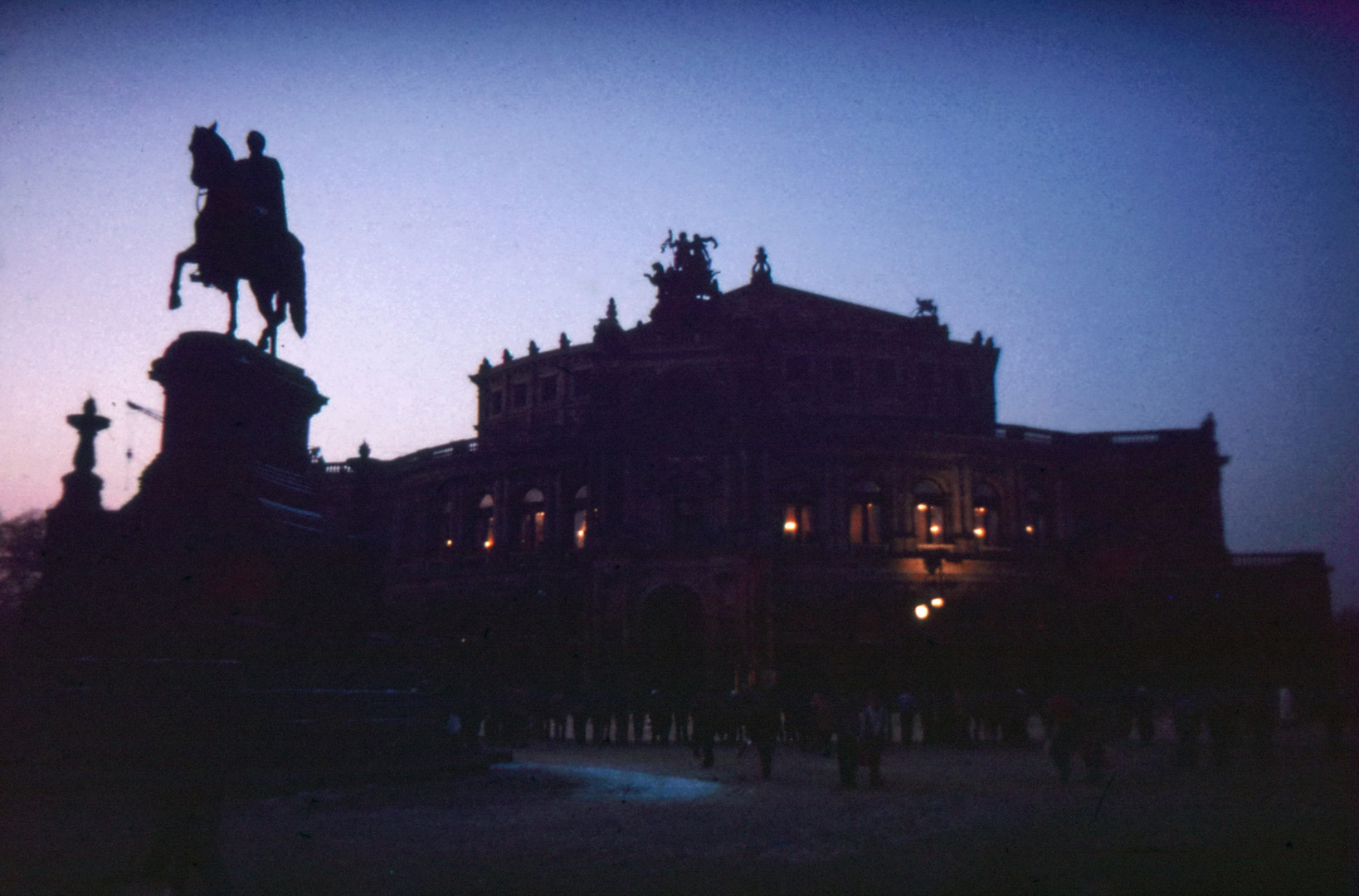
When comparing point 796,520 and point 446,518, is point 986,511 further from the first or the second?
point 446,518

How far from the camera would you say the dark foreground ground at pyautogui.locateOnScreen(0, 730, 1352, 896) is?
723 centimetres

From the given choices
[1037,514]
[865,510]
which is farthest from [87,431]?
[1037,514]

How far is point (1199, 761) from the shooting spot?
18.9m

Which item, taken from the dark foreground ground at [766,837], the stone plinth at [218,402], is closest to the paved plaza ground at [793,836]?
the dark foreground ground at [766,837]

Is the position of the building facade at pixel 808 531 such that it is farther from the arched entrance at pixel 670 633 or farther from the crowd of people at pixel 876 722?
the crowd of people at pixel 876 722

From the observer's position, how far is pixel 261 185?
448 inches

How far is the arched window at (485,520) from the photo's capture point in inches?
1869

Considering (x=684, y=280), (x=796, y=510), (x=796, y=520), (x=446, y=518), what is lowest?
(x=796, y=520)

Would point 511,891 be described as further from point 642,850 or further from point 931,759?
point 931,759

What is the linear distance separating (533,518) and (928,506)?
17507 millimetres

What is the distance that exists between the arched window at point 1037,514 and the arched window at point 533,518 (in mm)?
21305

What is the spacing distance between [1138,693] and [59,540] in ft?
80.5

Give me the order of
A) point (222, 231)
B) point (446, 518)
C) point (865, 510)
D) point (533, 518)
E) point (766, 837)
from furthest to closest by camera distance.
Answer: point (446, 518), point (533, 518), point (865, 510), point (222, 231), point (766, 837)

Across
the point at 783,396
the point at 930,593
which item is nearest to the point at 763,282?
the point at 783,396
